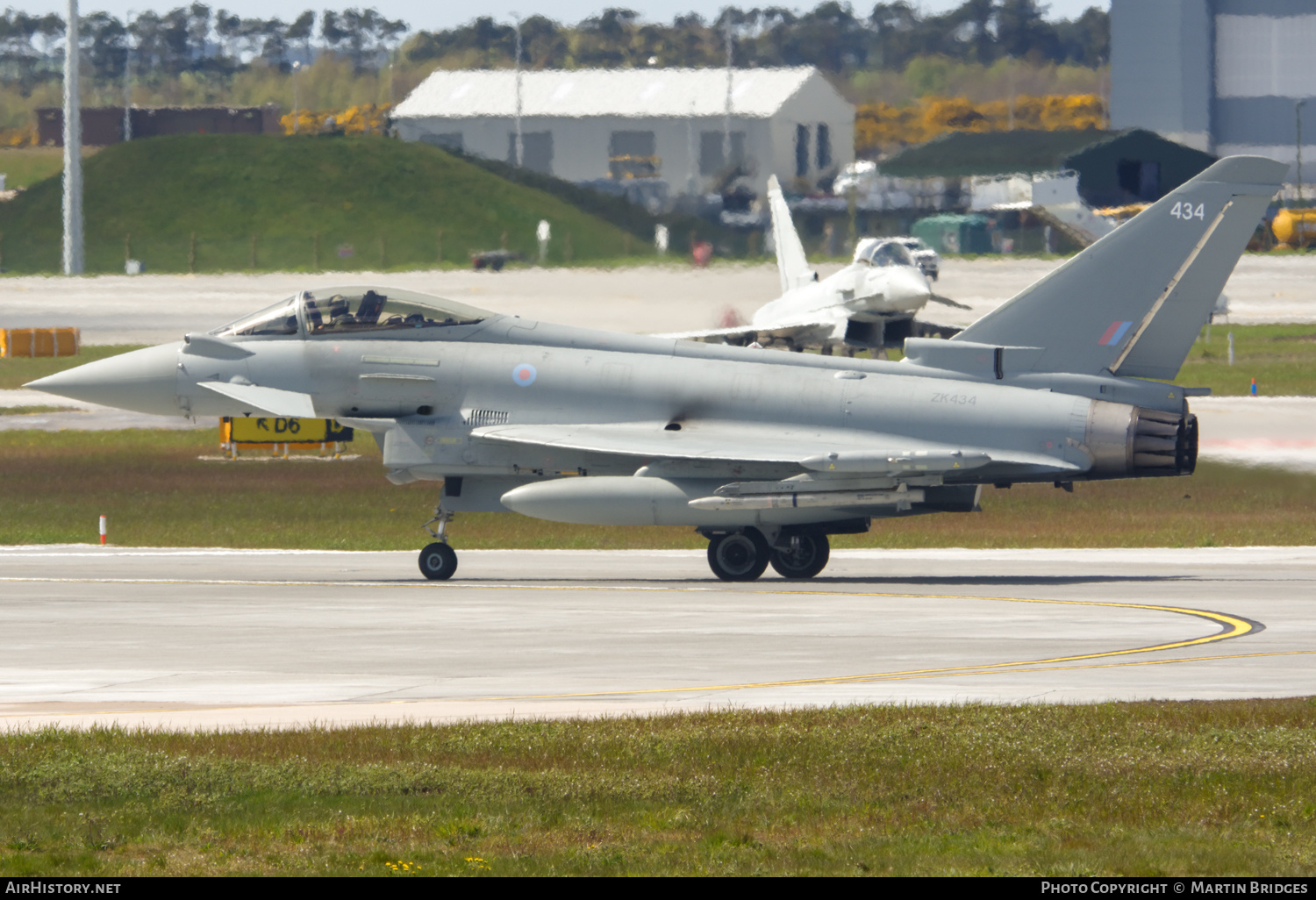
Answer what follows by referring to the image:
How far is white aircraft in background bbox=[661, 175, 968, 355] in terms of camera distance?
162ft

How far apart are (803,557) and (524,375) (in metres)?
4.57

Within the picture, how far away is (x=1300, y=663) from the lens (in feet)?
51.4

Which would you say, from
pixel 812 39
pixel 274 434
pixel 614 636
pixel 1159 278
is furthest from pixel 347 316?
pixel 812 39

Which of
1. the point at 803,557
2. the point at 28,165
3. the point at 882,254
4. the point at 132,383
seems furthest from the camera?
the point at 28,165

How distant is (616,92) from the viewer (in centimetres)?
8275

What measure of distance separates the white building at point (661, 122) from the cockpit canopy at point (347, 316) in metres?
53.3

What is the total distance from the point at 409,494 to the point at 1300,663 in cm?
2467

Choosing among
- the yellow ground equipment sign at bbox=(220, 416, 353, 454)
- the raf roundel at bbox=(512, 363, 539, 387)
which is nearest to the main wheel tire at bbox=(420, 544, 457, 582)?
the raf roundel at bbox=(512, 363, 539, 387)

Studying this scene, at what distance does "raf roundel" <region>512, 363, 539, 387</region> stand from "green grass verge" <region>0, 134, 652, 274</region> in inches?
2439

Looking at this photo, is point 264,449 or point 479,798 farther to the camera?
point 264,449

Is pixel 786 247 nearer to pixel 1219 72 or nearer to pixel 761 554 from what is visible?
pixel 761 554

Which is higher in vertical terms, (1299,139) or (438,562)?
(1299,139)
